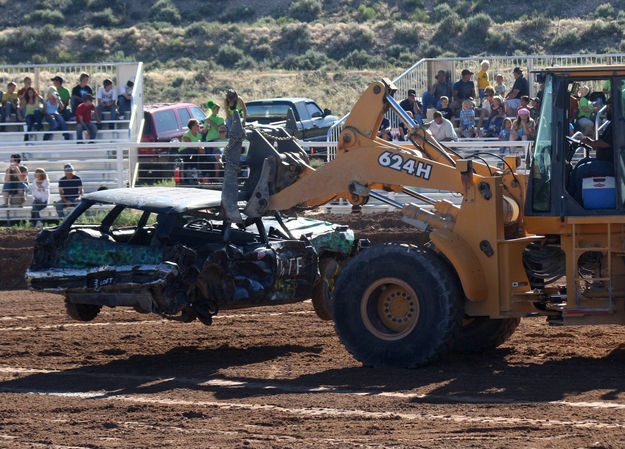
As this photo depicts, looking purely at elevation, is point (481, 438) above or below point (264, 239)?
below

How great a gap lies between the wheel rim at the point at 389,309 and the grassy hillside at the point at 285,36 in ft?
92.7

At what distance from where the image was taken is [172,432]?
25.5ft

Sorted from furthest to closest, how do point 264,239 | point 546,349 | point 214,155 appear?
point 214,155 < point 264,239 < point 546,349

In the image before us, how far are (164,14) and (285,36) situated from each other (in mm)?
8010

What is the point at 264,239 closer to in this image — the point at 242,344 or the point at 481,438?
the point at 242,344

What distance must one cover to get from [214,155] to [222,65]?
29491mm

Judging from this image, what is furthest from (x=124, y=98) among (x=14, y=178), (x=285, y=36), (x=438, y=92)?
(x=285, y=36)

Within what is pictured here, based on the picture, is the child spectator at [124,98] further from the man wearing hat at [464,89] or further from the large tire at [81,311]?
the large tire at [81,311]

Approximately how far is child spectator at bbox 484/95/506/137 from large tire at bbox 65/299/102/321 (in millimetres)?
A: 11201

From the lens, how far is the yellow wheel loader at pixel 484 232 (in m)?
9.23

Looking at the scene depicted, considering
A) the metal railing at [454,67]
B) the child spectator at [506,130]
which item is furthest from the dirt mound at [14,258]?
the metal railing at [454,67]

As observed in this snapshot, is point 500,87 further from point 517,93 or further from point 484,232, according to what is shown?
point 484,232

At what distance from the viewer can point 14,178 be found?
2019 centimetres

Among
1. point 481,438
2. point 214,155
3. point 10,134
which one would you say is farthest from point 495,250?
point 10,134
